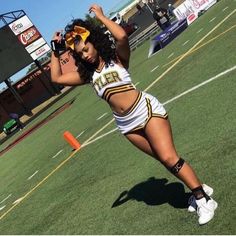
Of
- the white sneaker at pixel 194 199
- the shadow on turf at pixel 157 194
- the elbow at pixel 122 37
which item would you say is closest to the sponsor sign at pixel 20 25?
the shadow on turf at pixel 157 194

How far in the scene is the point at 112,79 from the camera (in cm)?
502

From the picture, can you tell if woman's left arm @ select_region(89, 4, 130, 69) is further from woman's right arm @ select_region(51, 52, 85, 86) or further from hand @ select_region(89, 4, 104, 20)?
woman's right arm @ select_region(51, 52, 85, 86)

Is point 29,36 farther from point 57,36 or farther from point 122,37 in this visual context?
point 122,37

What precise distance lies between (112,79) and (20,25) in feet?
123

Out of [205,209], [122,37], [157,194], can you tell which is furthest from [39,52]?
[205,209]

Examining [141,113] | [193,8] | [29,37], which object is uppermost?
[29,37]

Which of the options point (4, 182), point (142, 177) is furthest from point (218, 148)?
point (4, 182)

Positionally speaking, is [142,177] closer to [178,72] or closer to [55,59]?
[55,59]

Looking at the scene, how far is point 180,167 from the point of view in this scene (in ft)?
16.1

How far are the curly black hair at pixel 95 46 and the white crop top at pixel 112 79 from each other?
0.27 ft

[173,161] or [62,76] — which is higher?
[62,76]

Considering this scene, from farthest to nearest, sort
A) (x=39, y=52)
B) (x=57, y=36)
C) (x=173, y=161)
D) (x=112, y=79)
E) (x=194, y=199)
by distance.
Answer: (x=39, y=52) → (x=57, y=36) → (x=194, y=199) → (x=112, y=79) → (x=173, y=161)

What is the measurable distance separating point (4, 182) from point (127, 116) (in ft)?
35.9

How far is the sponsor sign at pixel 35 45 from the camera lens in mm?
41094
